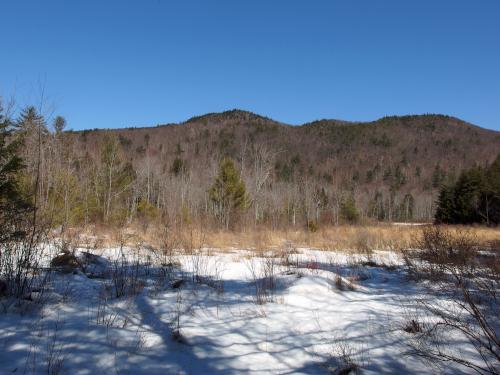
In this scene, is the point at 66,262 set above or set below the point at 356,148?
below

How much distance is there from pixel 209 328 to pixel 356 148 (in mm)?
147403

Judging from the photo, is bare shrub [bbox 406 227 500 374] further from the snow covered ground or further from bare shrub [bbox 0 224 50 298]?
bare shrub [bbox 0 224 50 298]

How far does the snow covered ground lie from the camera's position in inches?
91.7

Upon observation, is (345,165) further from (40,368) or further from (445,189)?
(40,368)

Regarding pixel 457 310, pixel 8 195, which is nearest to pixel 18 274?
pixel 8 195

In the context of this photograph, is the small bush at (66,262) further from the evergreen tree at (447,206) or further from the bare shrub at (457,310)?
the evergreen tree at (447,206)

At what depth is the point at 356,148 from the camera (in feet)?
465

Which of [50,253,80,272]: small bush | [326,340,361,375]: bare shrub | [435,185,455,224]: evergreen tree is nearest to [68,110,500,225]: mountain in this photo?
[435,185,455,224]: evergreen tree

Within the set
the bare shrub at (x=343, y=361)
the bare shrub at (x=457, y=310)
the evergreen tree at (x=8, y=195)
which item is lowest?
the bare shrub at (x=343, y=361)

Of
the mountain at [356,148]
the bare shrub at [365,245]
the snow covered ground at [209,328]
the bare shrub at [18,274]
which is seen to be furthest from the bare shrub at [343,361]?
the mountain at [356,148]

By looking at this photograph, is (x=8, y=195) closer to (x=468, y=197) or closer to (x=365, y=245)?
(x=365, y=245)

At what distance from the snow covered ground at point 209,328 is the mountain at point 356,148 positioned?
70434mm

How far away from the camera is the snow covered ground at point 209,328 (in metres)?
2.33

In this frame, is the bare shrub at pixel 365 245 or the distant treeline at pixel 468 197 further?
the distant treeline at pixel 468 197
